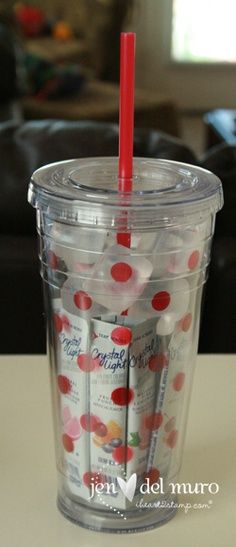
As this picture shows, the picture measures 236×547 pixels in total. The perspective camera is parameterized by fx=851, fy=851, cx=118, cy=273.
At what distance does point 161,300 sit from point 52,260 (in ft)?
0.30

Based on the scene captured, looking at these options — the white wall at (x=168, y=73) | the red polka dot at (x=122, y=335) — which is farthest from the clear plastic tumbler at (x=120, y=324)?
the white wall at (x=168, y=73)

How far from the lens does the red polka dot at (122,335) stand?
607 millimetres

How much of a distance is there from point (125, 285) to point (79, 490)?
0.57 ft

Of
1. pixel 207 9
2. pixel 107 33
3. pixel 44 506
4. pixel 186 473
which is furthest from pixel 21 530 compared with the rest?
pixel 207 9

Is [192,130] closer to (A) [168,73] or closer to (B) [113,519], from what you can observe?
(A) [168,73]

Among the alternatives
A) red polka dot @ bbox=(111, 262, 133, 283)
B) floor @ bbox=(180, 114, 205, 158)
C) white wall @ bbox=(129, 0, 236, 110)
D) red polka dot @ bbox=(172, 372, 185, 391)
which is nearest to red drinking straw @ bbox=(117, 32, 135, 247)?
red polka dot @ bbox=(111, 262, 133, 283)

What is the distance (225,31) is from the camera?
16.9 ft

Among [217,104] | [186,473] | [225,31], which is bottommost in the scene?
[217,104]

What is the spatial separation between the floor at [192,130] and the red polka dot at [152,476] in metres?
4.01

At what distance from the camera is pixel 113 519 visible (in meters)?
0.66

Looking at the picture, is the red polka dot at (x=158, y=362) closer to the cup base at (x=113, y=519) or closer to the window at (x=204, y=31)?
the cup base at (x=113, y=519)

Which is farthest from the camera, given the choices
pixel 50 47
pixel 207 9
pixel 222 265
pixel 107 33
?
pixel 207 9

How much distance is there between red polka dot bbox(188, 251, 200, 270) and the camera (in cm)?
63

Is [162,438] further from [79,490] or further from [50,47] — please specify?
[50,47]
